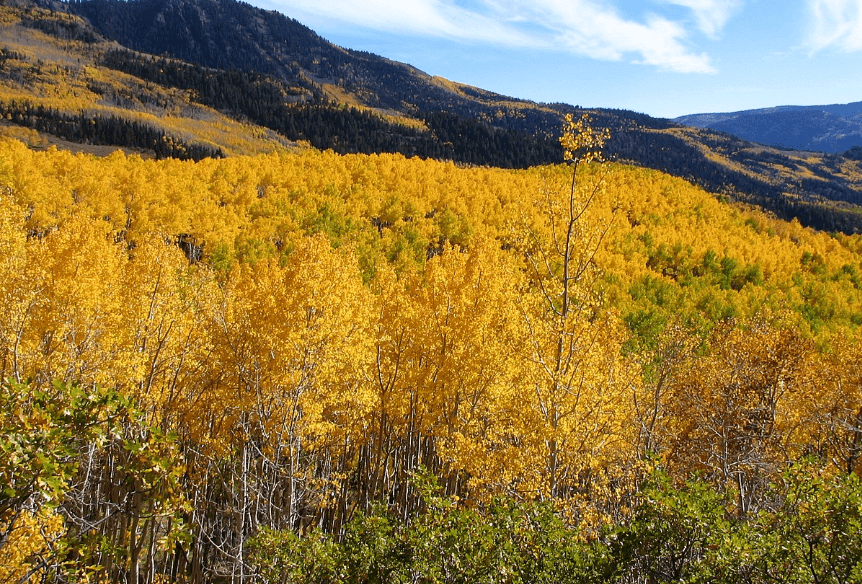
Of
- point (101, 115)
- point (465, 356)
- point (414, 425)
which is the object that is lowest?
point (414, 425)

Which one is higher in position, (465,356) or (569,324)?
(569,324)

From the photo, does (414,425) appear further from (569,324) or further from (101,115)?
(101,115)

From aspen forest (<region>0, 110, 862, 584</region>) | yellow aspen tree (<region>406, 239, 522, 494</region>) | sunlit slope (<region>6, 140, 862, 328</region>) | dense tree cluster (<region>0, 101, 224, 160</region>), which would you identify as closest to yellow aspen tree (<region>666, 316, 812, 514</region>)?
aspen forest (<region>0, 110, 862, 584</region>)

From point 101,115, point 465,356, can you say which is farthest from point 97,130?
point 465,356

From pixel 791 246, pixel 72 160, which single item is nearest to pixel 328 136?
pixel 72 160

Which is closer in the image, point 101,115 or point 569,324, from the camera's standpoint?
point 569,324

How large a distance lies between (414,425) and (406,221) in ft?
206

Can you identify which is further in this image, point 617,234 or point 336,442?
point 617,234

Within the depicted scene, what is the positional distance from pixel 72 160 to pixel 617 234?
80.7m

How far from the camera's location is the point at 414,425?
1469 cm

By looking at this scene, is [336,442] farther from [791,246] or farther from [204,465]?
[791,246]

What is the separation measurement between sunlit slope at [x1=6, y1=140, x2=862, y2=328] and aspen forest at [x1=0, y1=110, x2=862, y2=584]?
2264 cm

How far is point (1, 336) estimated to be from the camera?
42.4 feet

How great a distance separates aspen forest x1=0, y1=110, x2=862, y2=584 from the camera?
18.4 ft
